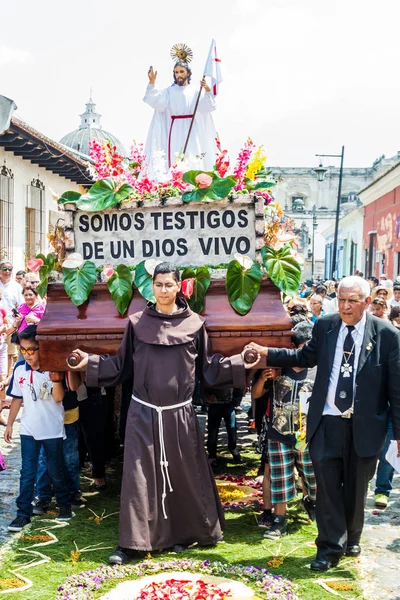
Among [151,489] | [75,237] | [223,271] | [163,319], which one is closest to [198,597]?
[151,489]

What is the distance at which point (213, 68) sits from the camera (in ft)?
22.5

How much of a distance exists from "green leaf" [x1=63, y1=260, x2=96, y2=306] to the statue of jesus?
85.9 inches

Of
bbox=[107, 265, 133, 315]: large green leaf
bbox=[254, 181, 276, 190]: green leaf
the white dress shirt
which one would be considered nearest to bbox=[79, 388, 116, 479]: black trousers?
bbox=[107, 265, 133, 315]: large green leaf

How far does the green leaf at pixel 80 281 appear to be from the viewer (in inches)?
204

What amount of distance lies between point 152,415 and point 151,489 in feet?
1.56

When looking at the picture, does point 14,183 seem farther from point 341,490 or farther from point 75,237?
point 341,490

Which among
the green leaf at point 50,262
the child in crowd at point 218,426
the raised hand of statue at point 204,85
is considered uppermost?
the raised hand of statue at point 204,85

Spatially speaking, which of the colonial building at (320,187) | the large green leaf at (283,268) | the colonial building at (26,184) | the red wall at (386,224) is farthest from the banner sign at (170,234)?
the colonial building at (320,187)

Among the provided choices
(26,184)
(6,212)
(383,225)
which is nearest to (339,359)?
(6,212)

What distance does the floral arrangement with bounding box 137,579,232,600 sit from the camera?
4117 mm

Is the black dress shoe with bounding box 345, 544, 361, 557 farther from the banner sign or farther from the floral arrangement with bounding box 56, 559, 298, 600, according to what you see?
the banner sign

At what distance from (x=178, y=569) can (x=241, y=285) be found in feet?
6.12

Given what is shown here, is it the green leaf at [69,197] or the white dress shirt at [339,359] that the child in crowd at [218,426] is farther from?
the green leaf at [69,197]

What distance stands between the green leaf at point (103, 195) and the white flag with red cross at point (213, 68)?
2066 mm
